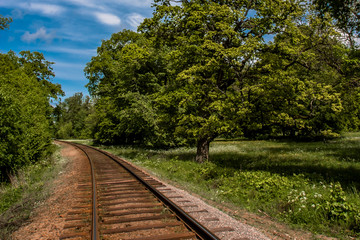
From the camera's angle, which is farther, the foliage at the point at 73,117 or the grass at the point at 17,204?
the foliage at the point at 73,117

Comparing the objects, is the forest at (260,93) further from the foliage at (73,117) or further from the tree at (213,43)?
the foliage at (73,117)

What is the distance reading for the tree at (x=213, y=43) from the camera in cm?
1290

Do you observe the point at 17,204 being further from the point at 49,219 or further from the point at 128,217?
the point at 128,217

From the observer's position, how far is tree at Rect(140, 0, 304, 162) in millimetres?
12898

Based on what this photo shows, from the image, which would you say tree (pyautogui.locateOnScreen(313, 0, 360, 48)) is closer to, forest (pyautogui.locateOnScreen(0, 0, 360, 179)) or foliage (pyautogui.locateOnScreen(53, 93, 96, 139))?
forest (pyautogui.locateOnScreen(0, 0, 360, 179))

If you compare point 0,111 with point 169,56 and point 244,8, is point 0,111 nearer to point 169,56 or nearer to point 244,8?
point 169,56

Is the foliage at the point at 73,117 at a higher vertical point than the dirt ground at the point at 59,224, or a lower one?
higher

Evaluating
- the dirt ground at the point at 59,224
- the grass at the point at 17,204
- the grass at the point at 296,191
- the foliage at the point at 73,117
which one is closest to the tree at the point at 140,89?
the grass at the point at 296,191

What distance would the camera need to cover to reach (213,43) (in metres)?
13.0

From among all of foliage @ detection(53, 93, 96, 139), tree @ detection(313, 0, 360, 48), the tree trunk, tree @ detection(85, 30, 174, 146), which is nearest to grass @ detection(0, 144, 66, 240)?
the tree trunk

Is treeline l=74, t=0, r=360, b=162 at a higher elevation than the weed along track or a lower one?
higher

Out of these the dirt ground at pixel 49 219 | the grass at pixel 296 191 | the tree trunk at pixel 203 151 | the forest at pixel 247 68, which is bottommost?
the grass at pixel 296 191

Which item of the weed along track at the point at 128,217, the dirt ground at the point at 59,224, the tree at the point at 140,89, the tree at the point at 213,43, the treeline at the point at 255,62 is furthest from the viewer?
the tree at the point at 140,89

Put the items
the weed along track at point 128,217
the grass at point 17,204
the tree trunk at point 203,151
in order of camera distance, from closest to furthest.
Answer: the weed along track at point 128,217 → the grass at point 17,204 → the tree trunk at point 203,151
